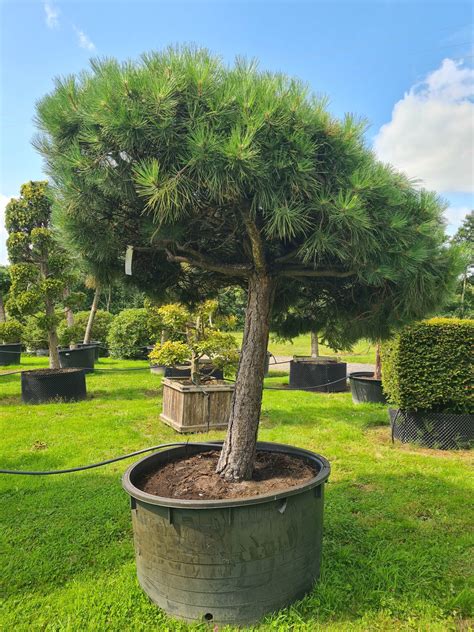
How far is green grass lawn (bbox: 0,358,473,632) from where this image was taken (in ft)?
6.73

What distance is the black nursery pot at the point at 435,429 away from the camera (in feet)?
15.8

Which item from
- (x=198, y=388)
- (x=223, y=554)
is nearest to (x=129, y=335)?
(x=198, y=388)

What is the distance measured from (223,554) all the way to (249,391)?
0.88 m

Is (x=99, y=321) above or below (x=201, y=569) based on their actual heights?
above

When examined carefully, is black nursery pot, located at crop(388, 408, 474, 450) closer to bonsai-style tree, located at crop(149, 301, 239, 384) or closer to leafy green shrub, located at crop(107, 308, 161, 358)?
bonsai-style tree, located at crop(149, 301, 239, 384)

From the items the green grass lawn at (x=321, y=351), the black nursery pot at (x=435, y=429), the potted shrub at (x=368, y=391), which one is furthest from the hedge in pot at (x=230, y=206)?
the green grass lawn at (x=321, y=351)

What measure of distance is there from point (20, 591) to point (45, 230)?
267 inches

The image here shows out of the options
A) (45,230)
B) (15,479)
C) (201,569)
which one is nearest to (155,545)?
(201,569)

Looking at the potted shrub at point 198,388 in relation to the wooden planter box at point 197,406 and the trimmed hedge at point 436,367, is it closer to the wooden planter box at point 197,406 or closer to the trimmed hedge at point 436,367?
the wooden planter box at point 197,406

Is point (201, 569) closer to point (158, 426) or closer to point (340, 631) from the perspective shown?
→ point (340, 631)

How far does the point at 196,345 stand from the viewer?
5.99 m

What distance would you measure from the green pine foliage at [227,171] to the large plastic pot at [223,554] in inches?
50.8

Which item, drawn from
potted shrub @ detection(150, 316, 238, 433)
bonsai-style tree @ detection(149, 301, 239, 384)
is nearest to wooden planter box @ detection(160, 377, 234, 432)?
potted shrub @ detection(150, 316, 238, 433)

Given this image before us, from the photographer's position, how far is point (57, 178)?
202 cm
